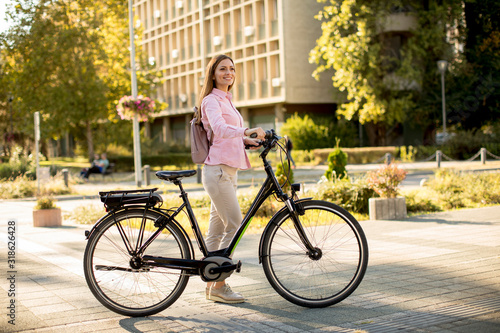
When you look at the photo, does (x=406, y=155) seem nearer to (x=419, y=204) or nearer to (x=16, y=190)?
(x=16, y=190)

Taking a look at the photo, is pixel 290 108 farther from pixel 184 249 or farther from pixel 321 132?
pixel 184 249

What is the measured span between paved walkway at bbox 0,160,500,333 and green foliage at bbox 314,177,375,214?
3.40 m

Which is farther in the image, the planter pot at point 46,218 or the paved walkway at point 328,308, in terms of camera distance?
the planter pot at point 46,218

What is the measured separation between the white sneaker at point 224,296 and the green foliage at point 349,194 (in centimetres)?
676

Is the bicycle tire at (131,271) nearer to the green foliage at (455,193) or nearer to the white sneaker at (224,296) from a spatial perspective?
the white sneaker at (224,296)

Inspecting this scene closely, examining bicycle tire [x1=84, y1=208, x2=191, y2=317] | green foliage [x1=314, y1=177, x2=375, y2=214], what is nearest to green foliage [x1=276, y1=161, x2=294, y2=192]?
green foliage [x1=314, y1=177, x2=375, y2=214]

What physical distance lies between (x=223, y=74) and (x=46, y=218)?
7925 mm

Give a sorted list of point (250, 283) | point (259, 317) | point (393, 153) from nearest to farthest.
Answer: point (259, 317) → point (250, 283) → point (393, 153)

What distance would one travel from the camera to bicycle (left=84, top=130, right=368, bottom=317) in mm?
4852

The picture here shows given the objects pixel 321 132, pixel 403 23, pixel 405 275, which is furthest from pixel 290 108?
pixel 405 275

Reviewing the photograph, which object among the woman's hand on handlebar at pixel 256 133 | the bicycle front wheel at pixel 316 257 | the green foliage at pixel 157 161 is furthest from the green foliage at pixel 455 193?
the green foliage at pixel 157 161

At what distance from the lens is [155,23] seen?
58.9 meters

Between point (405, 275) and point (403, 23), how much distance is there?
3493cm

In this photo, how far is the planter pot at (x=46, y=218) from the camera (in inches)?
469
